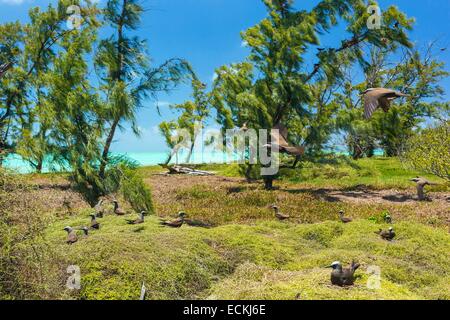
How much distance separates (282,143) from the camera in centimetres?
2270

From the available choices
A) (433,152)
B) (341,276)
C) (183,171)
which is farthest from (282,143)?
(183,171)

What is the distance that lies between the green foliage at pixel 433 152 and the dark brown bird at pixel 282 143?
5450 millimetres

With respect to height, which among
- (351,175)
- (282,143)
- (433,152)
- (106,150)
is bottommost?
(351,175)

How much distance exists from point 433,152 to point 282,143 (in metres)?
6.95

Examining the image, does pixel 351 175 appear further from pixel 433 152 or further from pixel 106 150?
pixel 106 150

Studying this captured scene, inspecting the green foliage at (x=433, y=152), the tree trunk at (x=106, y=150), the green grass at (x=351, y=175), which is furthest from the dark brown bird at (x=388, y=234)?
the green grass at (x=351, y=175)

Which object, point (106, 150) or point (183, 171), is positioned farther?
point (183, 171)

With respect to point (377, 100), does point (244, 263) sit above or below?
below

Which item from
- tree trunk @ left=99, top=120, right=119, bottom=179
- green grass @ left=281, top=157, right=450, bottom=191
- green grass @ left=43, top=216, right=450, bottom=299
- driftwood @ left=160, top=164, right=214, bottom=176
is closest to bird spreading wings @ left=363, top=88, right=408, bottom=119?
green grass @ left=43, top=216, right=450, bottom=299

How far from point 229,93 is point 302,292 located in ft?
73.1

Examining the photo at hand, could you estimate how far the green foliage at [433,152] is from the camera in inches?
785

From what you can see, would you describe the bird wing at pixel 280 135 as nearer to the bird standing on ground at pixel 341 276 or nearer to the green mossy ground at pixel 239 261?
the green mossy ground at pixel 239 261

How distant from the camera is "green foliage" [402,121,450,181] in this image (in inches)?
785

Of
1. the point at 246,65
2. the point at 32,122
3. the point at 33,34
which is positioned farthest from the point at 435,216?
the point at 32,122
